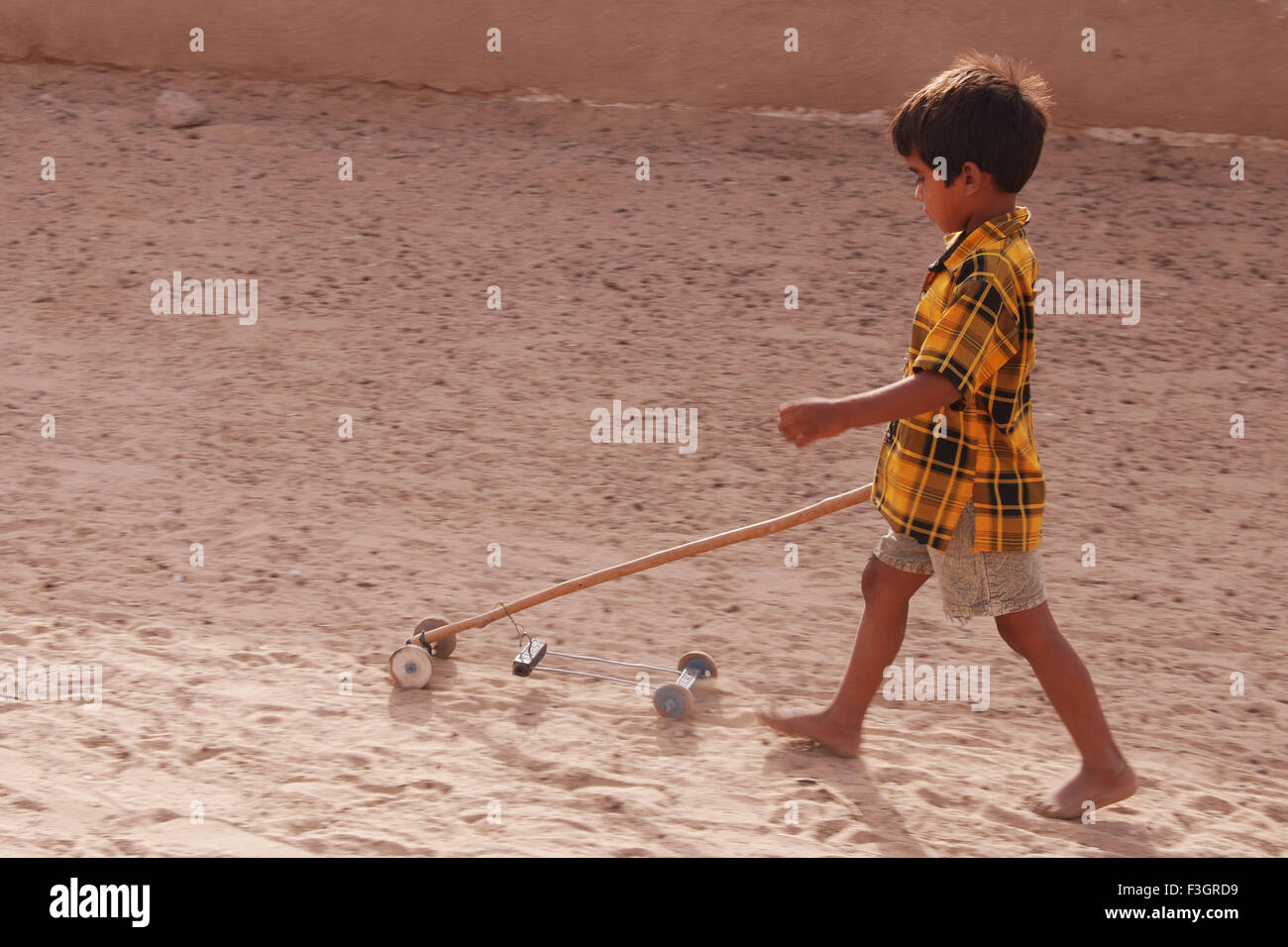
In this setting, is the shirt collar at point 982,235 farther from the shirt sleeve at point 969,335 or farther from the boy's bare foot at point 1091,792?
the boy's bare foot at point 1091,792

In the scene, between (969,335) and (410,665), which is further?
(410,665)

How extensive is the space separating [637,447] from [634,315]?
1.20 meters

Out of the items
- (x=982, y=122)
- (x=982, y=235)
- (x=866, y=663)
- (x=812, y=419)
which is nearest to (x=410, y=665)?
(x=866, y=663)

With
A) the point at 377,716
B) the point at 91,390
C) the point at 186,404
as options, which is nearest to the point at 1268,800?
the point at 377,716

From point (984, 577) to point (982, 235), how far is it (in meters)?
0.73

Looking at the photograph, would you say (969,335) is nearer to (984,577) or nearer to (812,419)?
(812,419)

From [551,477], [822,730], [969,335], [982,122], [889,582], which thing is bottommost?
[822,730]

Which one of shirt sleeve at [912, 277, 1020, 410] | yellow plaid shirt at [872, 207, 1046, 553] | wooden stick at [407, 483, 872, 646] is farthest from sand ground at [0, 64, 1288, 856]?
shirt sleeve at [912, 277, 1020, 410]

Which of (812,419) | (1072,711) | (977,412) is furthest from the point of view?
(1072,711)

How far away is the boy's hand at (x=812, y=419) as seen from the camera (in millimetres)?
2693

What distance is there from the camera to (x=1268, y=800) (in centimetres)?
327

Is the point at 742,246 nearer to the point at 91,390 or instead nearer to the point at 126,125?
the point at 91,390

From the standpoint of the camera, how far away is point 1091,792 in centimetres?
306

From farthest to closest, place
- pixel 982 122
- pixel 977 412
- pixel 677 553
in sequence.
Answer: pixel 677 553
pixel 977 412
pixel 982 122
